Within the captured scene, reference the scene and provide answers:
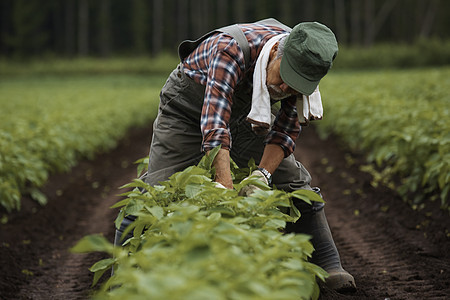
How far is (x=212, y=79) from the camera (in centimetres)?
282

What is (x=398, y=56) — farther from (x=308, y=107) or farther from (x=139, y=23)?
(x=308, y=107)

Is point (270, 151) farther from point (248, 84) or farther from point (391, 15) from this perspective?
point (391, 15)

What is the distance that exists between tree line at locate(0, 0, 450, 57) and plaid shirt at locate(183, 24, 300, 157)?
144 ft

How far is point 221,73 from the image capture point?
2.82m

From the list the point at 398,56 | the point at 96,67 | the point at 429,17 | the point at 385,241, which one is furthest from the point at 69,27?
the point at 385,241

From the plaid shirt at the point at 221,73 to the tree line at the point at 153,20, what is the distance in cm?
4390

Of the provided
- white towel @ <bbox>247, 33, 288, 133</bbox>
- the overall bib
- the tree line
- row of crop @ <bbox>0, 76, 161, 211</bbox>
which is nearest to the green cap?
white towel @ <bbox>247, 33, 288, 133</bbox>

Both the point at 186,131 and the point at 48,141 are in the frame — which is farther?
the point at 48,141

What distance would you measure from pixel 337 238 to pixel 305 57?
2.60 m

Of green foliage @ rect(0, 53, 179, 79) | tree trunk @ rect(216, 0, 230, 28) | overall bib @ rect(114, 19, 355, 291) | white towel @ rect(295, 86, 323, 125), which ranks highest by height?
white towel @ rect(295, 86, 323, 125)

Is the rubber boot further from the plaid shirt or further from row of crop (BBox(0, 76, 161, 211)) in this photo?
row of crop (BBox(0, 76, 161, 211))

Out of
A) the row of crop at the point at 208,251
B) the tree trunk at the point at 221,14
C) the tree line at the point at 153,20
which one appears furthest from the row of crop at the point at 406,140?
the tree trunk at the point at 221,14

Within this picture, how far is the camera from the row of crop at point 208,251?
148 cm

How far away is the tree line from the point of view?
160 feet
